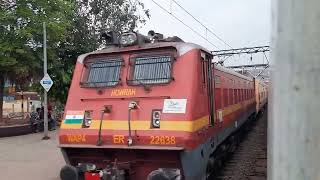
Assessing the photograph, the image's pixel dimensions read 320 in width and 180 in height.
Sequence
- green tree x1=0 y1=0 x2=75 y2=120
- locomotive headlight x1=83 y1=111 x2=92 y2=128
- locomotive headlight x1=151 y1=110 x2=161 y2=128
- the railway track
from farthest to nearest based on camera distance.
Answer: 1. green tree x1=0 y1=0 x2=75 y2=120
2. the railway track
3. locomotive headlight x1=83 y1=111 x2=92 y2=128
4. locomotive headlight x1=151 y1=110 x2=161 y2=128

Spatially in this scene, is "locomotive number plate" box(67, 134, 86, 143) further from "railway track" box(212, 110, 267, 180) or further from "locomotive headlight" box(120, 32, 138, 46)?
"railway track" box(212, 110, 267, 180)

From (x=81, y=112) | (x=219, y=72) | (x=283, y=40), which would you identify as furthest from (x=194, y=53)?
(x=283, y=40)

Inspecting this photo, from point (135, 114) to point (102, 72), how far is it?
4.36 feet

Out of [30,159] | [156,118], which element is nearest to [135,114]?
[156,118]

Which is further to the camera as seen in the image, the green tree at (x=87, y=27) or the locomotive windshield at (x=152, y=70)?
the green tree at (x=87, y=27)

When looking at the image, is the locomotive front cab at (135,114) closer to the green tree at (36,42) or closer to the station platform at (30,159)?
the station platform at (30,159)

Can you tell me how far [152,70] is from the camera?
8.01 metres

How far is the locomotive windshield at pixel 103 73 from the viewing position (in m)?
8.29

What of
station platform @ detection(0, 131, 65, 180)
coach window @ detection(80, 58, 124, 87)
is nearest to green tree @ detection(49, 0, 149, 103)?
station platform @ detection(0, 131, 65, 180)

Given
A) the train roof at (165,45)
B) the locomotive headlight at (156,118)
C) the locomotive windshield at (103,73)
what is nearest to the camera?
the locomotive headlight at (156,118)

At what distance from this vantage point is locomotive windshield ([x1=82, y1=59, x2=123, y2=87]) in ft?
27.2

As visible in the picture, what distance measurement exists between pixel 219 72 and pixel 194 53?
9.44ft

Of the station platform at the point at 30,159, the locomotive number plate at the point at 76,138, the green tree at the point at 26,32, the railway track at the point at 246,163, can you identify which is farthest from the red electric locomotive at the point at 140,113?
the green tree at the point at 26,32

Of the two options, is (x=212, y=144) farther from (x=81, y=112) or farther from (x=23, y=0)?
(x=23, y=0)
